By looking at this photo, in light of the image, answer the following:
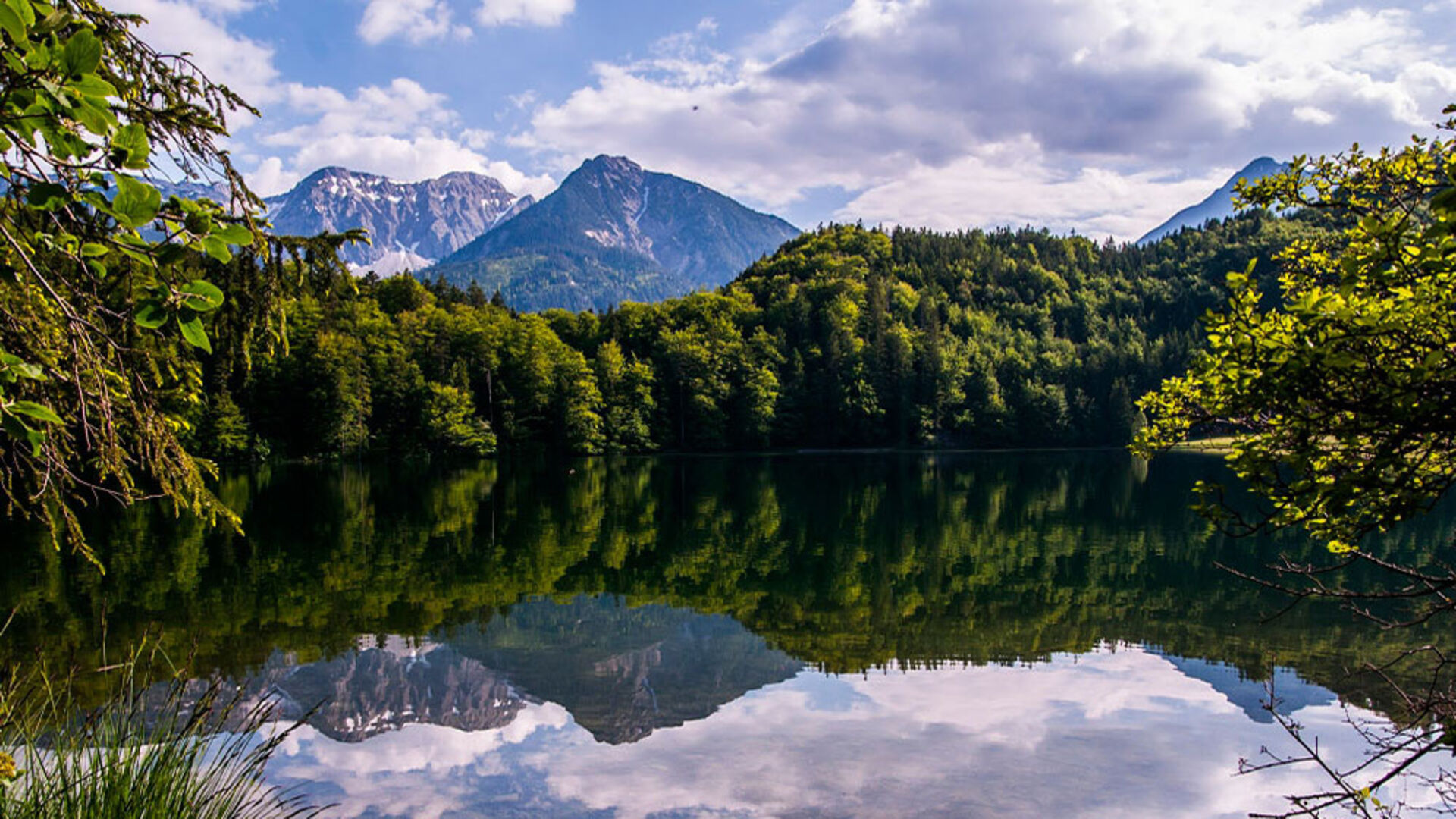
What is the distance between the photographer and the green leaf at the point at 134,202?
7.78ft

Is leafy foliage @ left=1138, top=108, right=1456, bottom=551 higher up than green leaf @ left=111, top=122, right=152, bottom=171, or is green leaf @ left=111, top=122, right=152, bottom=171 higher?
green leaf @ left=111, top=122, right=152, bottom=171

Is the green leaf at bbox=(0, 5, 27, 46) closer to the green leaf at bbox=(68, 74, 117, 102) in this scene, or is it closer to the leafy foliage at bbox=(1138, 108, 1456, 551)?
the green leaf at bbox=(68, 74, 117, 102)

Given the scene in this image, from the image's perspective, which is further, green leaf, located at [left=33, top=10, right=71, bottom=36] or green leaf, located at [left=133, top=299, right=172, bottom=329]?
green leaf, located at [left=133, top=299, right=172, bottom=329]

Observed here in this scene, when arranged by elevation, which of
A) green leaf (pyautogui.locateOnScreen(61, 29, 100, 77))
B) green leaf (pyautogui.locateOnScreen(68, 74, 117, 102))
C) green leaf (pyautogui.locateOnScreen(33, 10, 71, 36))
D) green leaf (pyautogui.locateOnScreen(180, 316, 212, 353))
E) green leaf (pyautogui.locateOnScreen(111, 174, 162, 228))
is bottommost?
green leaf (pyautogui.locateOnScreen(180, 316, 212, 353))

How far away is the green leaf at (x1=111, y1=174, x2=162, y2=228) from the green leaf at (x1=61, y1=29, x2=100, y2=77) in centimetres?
28

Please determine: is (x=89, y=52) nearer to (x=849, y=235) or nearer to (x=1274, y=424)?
(x=1274, y=424)

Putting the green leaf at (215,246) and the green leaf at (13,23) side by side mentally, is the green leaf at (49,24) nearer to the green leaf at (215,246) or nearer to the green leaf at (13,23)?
the green leaf at (13,23)

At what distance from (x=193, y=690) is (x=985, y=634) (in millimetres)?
14690

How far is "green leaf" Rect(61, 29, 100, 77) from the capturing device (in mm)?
2293

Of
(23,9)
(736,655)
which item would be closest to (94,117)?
(23,9)

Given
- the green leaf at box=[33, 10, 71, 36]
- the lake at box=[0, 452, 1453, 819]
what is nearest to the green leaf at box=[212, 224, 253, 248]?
the green leaf at box=[33, 10, 71, 36]

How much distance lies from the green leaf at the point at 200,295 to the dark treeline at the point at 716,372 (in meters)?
70.9

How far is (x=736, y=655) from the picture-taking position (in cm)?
1691

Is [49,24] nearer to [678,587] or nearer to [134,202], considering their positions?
[134,202]
